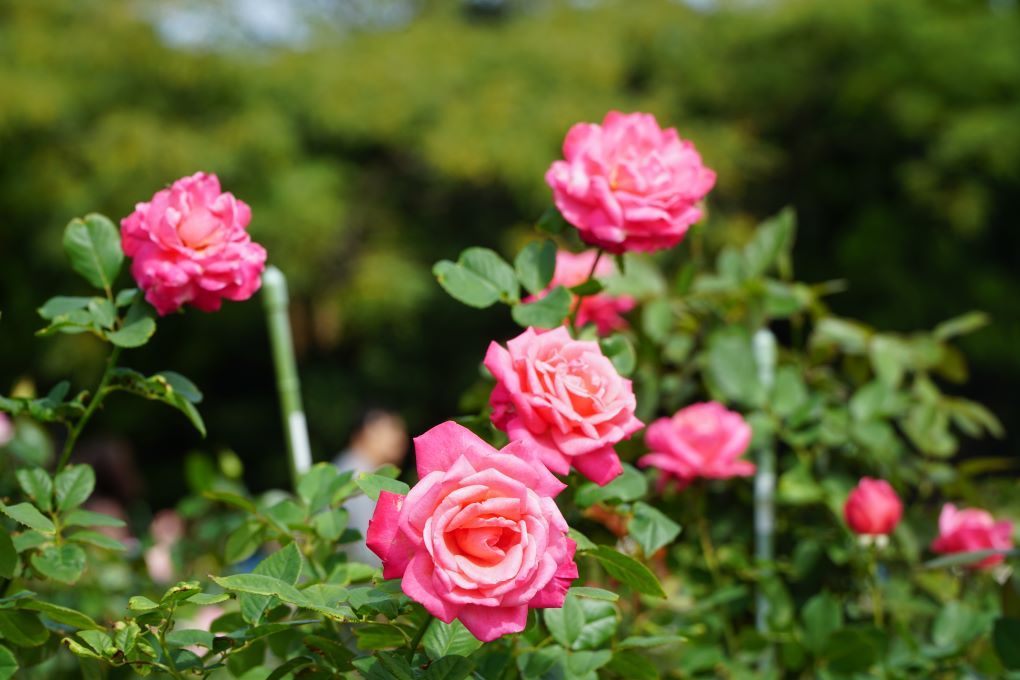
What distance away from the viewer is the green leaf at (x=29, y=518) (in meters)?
0.64

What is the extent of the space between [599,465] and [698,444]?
38 cm

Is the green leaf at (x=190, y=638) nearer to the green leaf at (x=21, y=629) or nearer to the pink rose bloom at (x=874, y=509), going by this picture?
the green leaf at (x=21, y=629)

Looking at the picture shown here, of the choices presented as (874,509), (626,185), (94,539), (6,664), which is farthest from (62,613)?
(874,509)

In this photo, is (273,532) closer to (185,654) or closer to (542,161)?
(185,654)

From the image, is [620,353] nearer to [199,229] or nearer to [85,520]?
[199,229]

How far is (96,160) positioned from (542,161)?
2199 millimetres

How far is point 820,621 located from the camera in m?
0.97

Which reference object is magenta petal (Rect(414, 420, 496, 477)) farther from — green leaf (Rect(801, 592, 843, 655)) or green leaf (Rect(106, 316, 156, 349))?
green leaf (Rect(801, 592, 843, 655))

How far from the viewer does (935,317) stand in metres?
5.50

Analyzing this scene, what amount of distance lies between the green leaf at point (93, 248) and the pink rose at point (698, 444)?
0.48 m

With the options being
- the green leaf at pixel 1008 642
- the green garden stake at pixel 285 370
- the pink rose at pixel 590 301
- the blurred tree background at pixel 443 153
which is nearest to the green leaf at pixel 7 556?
the green garden stake at pixel 285 370

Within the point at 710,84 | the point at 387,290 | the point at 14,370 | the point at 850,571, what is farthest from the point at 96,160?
the point at 850,571

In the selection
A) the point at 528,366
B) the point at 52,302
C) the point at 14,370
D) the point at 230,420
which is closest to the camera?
the point at 528,366

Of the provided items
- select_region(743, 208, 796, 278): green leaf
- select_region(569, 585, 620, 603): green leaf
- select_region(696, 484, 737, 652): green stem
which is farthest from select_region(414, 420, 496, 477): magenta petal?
select_region(743, 208, 796, 278): green leaf
